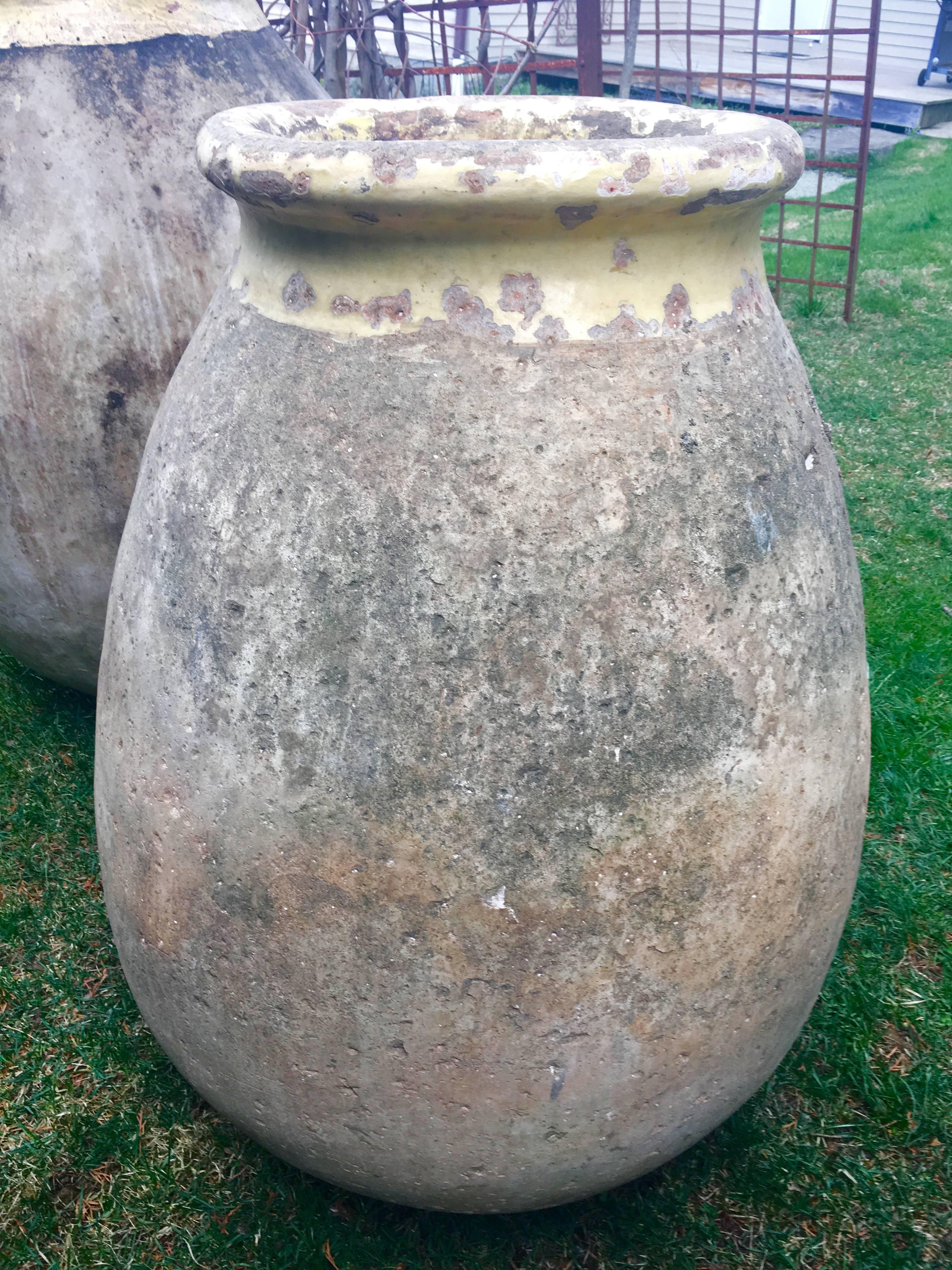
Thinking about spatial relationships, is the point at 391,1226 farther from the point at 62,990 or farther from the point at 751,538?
the point at 751,538

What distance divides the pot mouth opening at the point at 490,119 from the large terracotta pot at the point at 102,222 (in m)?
0.72

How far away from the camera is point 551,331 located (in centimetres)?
140

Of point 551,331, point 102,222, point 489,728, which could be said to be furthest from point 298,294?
point 102,222

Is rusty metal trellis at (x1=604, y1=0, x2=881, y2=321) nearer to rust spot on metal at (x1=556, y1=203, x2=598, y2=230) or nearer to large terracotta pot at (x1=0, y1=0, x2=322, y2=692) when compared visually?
large terracotta pot at (x1=0, y1=0, x2=322, y2=692)

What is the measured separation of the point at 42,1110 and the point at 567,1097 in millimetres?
1213

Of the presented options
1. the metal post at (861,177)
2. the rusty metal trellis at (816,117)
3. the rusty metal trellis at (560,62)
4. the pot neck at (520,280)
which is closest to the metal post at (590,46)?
the rusty metal trellis at (560,62)

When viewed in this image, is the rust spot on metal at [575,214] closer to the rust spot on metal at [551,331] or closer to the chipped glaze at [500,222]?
the chipped glaze at [500,222]

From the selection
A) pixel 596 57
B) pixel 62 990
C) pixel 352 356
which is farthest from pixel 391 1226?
pixel 596 57

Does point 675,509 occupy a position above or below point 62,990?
above

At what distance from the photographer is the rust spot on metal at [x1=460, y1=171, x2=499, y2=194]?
4.25 ft

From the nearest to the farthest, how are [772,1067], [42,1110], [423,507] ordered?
[423,507] < [772,1067] < [42,1110]

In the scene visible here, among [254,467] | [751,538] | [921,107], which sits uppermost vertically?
[254,467]

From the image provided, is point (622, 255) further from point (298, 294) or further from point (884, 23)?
point (884, 23)

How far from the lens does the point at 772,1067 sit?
177 cm
